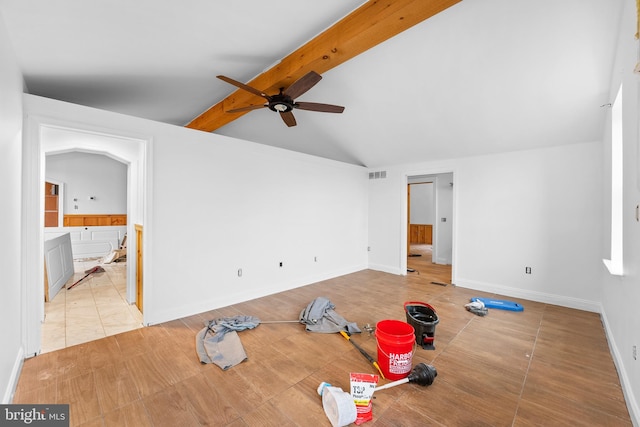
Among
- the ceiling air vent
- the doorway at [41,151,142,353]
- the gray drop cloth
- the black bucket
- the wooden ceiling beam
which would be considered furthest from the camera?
the ceiling air vent

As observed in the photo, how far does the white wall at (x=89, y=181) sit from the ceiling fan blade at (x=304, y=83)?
833 centimetres

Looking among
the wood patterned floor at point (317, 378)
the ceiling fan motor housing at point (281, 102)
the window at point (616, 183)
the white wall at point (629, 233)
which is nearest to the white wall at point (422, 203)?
the wood patterned floor at point (317, 378)

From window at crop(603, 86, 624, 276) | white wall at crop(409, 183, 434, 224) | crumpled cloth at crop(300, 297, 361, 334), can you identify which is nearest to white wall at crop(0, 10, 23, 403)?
crumpled cloth at crop(300, 297, 361, 334)

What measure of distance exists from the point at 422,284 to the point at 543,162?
9.17 ft

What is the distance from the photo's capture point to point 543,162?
4031mm

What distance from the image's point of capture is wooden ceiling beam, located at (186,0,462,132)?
1912mm

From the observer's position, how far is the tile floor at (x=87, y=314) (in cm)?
282

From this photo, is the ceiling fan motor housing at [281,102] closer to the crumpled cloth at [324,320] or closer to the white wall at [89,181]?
the crumpled cloth at [324,320]

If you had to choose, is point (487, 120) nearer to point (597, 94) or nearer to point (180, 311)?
point (597, 94)

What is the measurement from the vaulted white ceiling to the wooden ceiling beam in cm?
9

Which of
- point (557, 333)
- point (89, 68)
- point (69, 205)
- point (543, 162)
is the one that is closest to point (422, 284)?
point (557, 333)

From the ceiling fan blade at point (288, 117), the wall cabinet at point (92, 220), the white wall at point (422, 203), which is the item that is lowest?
the wall cabinet at point (92, 220)

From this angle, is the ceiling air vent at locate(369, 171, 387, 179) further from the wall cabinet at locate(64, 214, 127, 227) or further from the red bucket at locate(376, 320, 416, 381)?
the wall cabinet at locate(64, 214, 127, 227)

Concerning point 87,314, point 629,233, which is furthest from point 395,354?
point 87,314
